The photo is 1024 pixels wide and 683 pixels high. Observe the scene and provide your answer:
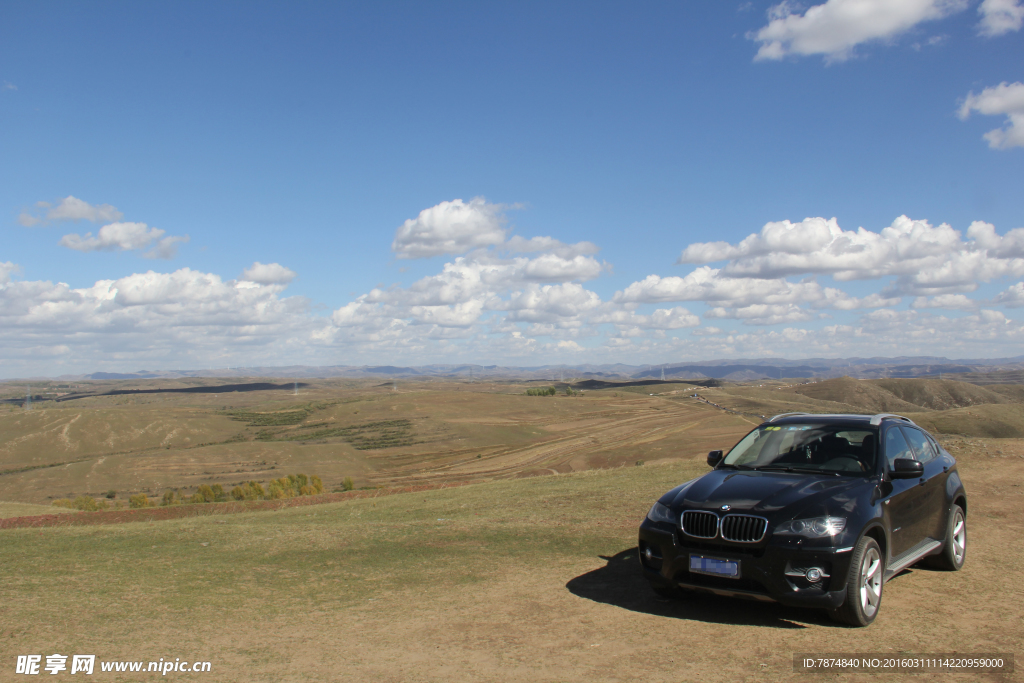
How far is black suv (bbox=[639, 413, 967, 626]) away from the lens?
A: 241 inches

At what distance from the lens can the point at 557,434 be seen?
90.9 m

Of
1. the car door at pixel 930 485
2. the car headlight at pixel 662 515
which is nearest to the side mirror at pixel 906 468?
the car door at pixel 930 485

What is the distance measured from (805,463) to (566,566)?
3376 millimetres

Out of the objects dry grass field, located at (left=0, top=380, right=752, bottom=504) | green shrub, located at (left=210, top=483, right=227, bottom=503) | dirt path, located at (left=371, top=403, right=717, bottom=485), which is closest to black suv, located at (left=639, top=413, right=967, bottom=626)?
dry grass field, located at (left=0, top=380, right=752, bottom=504)

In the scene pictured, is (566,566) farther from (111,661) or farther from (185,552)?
(185,552)

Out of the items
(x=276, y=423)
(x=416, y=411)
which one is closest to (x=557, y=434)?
(x=416, y=411)

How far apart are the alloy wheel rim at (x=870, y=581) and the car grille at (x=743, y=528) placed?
3.23ft

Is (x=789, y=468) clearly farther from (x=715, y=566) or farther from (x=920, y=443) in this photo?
(x=920, y=443)

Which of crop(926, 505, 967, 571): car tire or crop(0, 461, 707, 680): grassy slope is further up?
crop(926, 505, 967, 571): car tire

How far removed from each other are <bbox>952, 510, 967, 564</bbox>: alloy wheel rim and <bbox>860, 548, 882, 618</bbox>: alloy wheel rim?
8.35 feet

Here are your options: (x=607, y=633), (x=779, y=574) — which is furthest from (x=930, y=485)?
(x=607, y=633)

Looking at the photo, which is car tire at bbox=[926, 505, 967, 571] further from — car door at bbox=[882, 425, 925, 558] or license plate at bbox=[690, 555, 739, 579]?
license plate at bbox=[690, 555, 739, 579]

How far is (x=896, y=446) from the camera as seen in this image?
7.88 metres

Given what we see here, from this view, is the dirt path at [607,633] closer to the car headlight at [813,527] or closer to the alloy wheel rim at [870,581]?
the alloy wheel rim at [870,581]
